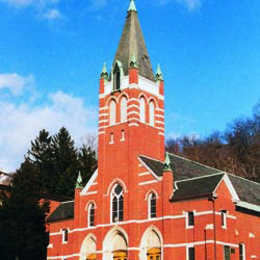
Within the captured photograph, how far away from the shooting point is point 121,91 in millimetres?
55312

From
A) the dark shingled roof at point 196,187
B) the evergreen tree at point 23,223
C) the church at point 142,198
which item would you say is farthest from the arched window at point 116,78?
the evergreen tree at point 23,223

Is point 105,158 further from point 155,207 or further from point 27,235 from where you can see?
point 27,235

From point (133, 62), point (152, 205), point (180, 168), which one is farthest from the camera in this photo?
point (180, 168)

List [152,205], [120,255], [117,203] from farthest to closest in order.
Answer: [117,203] < [120,255] < [152,205]

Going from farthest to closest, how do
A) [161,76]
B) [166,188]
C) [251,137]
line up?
1. [251,137]
2. [161,76]
3. [166,188]

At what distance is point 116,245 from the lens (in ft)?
171

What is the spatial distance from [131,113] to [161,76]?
6.36m

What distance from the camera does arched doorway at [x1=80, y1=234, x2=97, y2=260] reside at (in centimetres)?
5406

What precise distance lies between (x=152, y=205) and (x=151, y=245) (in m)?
3.49

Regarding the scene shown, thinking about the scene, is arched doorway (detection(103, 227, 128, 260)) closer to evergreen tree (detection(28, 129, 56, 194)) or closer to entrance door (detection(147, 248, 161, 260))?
entrance door (detection(147, 248, 161, 260))

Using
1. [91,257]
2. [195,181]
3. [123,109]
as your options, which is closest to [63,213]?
[91,257]

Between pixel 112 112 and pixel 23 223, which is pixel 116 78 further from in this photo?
pixel 23 223

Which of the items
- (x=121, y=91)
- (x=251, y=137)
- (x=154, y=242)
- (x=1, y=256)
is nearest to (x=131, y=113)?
(x=121, y=91)

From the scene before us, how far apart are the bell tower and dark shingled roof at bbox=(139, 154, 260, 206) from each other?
1.78 meters
